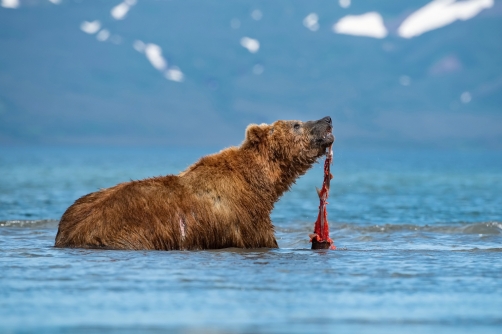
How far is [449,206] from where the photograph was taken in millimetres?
27344

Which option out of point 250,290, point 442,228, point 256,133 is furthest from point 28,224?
point 250,290

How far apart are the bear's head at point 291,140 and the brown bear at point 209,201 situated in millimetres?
14

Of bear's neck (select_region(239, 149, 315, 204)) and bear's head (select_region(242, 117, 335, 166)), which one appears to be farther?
bear's head (select_region(242, 117, 335, 166))

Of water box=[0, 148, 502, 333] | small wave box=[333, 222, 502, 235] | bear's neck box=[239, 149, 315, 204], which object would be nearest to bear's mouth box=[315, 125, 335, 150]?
bear's neck box=[239, 149, 315, 204]

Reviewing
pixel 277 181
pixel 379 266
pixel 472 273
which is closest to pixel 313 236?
pixel 277 181

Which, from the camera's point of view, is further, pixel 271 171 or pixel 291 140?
pixel 291 140

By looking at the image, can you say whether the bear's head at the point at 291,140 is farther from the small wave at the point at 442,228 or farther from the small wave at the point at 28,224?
the small wave at the point at 28,224

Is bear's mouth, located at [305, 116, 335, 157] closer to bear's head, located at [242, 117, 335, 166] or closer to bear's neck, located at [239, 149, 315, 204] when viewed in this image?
bear's head, located at [242, 117, 335, 166]

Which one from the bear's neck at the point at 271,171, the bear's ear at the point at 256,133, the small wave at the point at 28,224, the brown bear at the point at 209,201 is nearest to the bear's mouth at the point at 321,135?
the brown bear at the point at 209,201

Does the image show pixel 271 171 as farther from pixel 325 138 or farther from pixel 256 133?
pixel 325 138

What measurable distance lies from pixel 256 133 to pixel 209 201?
1.40m

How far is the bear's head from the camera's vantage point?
12.7 meters

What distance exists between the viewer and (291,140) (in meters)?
12.8

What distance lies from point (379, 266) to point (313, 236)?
2202 millimetres
